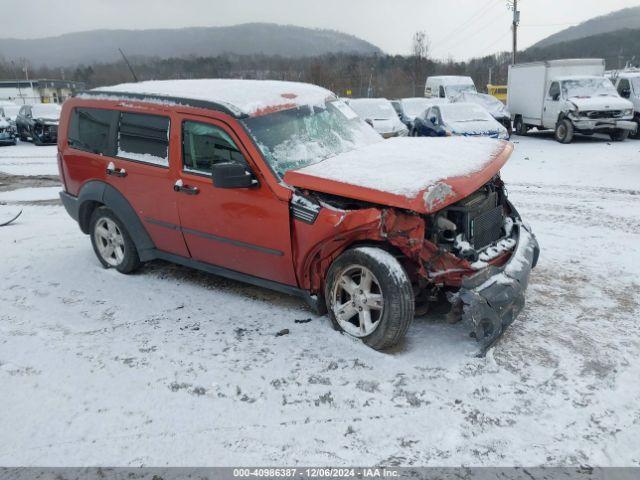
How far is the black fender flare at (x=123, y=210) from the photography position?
5.00 metres

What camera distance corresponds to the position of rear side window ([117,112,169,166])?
463 cm

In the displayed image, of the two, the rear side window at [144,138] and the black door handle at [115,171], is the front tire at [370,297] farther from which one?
the black door handle at [115,171]

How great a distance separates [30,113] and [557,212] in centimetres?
2052

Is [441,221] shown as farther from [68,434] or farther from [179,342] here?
[68,434]

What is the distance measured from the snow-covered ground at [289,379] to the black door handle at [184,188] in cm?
101

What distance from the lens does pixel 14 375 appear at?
11.8 feet

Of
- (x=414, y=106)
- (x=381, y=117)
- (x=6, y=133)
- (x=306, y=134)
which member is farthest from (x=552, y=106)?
(x=6, y=133)

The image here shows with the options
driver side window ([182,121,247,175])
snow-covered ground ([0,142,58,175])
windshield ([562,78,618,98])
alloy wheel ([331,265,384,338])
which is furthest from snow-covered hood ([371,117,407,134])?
alloy wheel ([331,265,384,338])

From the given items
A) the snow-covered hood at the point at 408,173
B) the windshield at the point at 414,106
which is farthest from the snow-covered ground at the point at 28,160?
the snow-covered hood at the point at 408,173

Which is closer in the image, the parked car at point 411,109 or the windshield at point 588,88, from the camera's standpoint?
the windshield at point 588,88

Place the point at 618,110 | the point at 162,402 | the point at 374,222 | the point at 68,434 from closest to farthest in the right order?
the point at 68,434, the point at 162,402, the point at 374,222, the point at 618,110

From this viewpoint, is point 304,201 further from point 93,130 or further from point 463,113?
point 463,113

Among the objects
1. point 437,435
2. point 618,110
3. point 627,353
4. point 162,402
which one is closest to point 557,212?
point 627,353

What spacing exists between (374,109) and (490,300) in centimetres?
1273
